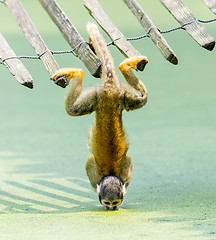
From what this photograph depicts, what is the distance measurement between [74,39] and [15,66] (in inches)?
21.6

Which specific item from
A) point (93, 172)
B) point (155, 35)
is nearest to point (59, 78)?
point (155, 35)

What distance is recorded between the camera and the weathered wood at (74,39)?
473 cm

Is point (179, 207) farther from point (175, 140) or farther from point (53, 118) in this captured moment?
point (53, 118)

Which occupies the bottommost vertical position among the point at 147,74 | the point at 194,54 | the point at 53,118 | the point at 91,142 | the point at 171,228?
the point at 194,54

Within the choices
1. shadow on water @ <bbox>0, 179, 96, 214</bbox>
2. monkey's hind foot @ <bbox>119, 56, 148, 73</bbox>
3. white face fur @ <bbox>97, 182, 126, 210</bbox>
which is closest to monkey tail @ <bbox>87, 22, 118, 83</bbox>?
monkey's hind foot @ <bbox>119, 56, 148, 73</bbox>

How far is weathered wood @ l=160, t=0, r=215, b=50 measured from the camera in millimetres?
4732

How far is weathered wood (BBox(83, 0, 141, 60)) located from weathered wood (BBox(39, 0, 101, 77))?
1.09 ft

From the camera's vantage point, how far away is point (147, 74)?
36.7 ft

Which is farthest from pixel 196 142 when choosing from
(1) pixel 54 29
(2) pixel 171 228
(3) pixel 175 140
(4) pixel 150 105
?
(1) pixel 54 29

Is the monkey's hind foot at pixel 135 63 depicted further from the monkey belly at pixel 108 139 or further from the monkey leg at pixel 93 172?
the monkey leg at pixel 93 172

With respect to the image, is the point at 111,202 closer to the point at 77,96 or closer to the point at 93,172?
the point at 93,172

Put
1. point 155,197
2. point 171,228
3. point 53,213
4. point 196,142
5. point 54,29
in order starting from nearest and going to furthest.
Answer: point 171,228
point 53,213
point 155,197
point 196,142
point 54,29

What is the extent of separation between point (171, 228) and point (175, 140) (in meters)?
3.37

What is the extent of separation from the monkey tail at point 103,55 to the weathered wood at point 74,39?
0.08 m
